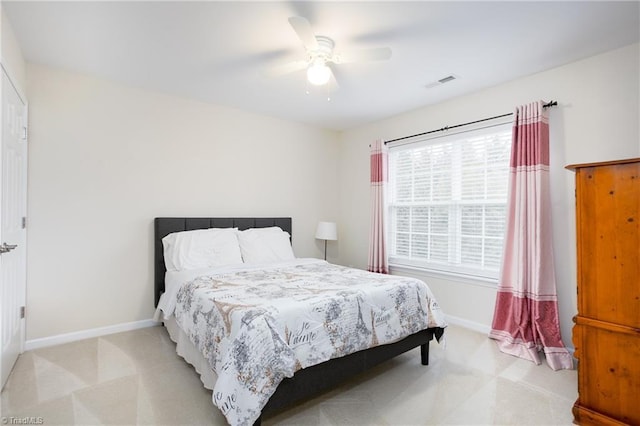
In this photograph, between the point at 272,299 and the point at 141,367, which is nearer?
the point at 272,299

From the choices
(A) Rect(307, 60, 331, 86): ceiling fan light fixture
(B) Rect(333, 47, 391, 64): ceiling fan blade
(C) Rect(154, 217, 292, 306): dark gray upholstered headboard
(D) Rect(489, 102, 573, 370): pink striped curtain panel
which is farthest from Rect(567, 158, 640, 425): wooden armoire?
(C) Rect(154, 217, 292, 306): dark gray upholstered headboard

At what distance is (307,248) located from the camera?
15.4 feet

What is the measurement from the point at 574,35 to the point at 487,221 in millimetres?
1702

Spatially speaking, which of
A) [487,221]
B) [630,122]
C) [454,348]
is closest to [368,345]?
[454,348]

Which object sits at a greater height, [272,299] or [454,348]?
[272,299]

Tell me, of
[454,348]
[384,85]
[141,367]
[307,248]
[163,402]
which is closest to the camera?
[163,402]

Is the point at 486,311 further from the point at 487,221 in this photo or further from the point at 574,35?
the point at 574,35

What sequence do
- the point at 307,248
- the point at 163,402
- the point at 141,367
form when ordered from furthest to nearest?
the point at 307,248 < the point at 141,367 < the point at 163,402

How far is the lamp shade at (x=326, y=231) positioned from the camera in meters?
4.52

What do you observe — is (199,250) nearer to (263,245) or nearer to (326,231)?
(263,245)

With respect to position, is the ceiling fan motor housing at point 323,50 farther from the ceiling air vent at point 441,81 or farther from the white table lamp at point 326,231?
the white table lamp at point 326,231

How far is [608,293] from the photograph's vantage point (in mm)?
1855

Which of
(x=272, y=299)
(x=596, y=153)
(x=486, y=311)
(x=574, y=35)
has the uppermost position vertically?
(x=574, y=35)

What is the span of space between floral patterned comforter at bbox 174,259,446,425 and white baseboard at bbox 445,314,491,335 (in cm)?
99
